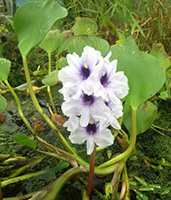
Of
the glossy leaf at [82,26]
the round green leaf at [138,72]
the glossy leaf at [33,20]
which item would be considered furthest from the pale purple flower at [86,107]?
the glossy leaf at [82,26]

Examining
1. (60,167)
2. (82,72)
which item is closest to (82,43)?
→ (82,72)

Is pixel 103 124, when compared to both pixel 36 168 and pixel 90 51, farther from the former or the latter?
pixel 36 168

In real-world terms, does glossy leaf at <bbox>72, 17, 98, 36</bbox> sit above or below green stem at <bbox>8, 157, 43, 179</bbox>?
above

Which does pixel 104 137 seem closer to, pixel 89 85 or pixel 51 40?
pixel 89 85

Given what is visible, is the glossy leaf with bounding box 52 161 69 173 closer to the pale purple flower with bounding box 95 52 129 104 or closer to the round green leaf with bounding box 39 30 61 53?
the pale purple flower with bounding box 95 52 129 104

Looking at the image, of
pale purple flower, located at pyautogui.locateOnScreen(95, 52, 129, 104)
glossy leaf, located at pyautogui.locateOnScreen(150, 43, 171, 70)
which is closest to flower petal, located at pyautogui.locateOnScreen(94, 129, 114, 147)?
pale purple flower, located at pyautogui.locateOnScreen(95, 52, 129, 104)

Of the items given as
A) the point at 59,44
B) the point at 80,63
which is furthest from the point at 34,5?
the point at 80,63

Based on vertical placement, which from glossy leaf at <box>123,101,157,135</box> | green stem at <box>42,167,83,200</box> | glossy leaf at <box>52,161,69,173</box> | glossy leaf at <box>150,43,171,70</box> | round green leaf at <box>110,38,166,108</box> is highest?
round green leaf at <box>110,38,166,108</box>
